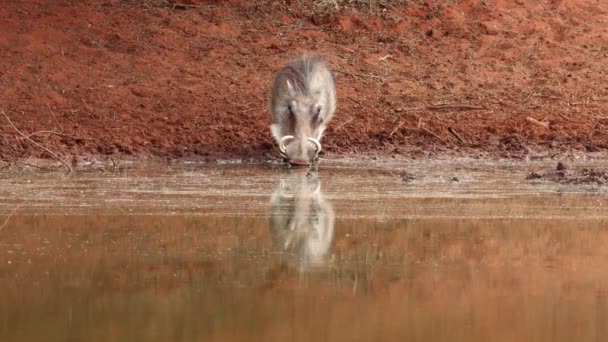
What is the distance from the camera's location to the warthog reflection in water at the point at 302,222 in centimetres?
768

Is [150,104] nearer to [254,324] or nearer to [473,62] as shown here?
[473,62]

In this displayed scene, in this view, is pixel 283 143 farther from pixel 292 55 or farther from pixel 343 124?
pixel 292 55

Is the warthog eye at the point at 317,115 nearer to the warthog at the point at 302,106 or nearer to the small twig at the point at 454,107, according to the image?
the warthog at the point at 302,106

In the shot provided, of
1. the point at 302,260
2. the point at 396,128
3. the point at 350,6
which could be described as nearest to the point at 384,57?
the point at 350,6

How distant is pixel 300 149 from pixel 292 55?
3.48 metres

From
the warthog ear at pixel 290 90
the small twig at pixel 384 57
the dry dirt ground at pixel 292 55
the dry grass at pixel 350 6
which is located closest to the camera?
the warthog ear at pixel 290 90

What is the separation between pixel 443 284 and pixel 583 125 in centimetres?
728

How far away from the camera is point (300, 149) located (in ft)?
40.8

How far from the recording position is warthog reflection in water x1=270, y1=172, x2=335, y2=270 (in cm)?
768

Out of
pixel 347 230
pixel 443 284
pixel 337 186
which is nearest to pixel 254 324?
pixel 443 284

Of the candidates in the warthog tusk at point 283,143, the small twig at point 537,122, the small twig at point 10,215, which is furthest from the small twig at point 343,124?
the small twig at point 10,215

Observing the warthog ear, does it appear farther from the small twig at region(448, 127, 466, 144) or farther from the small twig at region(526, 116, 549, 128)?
the small twig at region(526, 116, 549, 128)

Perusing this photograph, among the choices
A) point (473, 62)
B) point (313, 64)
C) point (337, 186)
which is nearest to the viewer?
point (337, 186)

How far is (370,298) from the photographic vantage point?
257 inches
